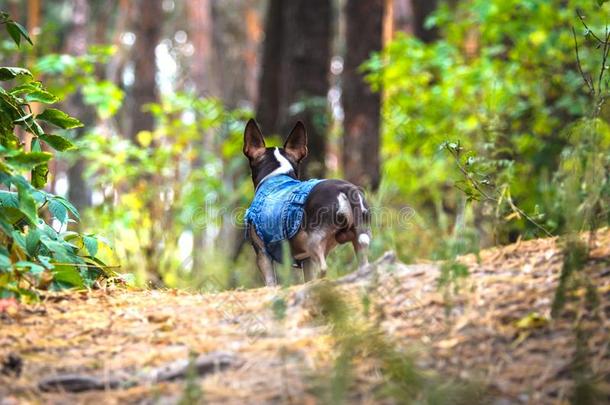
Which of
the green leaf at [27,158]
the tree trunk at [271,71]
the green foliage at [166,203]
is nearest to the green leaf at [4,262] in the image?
the green leaf at [27,158]

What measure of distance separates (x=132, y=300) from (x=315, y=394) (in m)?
2.01

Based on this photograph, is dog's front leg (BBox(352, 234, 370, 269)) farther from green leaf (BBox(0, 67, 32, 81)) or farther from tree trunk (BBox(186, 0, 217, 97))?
tree trunk (BBox(186, 0, 217, 97))

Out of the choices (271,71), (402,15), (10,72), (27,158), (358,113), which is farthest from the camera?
(402,15)

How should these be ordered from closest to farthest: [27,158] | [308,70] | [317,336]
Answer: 1. [317,336]
2. [27,158]
3. [308,70]

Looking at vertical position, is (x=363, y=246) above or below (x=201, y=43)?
below

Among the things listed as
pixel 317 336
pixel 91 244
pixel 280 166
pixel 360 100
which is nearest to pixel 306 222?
pixel 280 166

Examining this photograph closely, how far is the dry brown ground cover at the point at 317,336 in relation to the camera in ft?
12.0

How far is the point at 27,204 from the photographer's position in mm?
4816

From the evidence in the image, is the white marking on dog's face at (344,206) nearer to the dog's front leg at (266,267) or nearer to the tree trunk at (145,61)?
the dog's front leg at (266,267)

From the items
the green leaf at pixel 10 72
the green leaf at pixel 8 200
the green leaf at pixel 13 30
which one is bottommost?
the green leaf at pixel 8 200

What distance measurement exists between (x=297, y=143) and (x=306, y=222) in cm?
129

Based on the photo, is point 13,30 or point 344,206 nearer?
point 13,30

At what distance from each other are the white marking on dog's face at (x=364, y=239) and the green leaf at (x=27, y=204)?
7.79ft

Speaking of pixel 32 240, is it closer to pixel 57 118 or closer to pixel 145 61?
pixel 57 118
